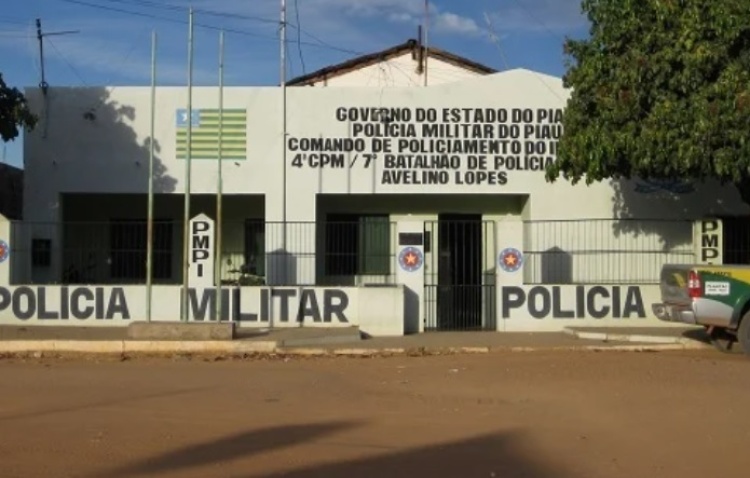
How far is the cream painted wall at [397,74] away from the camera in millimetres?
29891

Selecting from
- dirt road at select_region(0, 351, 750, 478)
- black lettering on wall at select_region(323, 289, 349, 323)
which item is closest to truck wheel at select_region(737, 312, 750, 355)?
dirt road at select_region(0, 351, 750, 478)

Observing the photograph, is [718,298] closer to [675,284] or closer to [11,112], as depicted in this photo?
[675,284]

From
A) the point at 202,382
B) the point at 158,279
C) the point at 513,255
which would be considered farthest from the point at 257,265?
the point at 202,382

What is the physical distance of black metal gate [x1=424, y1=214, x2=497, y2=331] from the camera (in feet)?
65.8

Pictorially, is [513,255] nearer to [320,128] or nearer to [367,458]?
[320,128]

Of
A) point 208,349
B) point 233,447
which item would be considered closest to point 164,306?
point 208,349

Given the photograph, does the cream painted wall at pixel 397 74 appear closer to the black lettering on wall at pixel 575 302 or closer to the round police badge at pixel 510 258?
the round police badge at pixel 510 258

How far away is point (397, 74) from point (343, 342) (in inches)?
559

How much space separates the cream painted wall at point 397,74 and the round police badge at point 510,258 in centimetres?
1161

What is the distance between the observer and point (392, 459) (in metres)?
7.90

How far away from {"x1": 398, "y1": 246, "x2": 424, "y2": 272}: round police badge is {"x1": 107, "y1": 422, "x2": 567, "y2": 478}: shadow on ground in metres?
10.2

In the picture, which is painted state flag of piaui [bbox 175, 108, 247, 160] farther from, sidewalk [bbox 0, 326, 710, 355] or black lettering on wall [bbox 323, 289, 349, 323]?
sidewalk [bbox 0, 326, 710, 355]

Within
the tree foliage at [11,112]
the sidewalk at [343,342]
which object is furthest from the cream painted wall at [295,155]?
the sidewalk at [343,342]

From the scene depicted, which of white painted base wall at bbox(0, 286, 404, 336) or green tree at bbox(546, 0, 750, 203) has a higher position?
green tree at bbox(546, 0, 750, 203)
